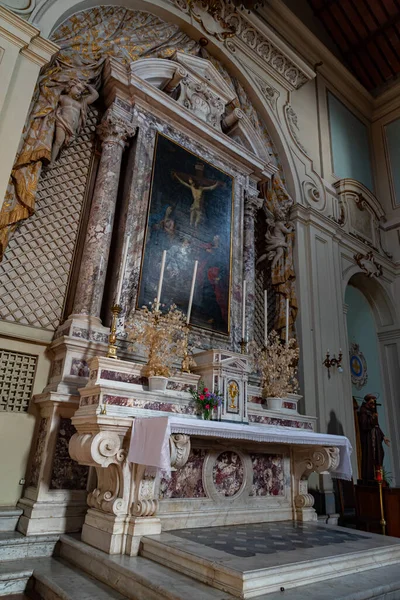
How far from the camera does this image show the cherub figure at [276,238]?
23.1ft

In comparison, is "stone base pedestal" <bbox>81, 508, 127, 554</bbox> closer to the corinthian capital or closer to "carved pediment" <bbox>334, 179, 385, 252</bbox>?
the corinthian capital

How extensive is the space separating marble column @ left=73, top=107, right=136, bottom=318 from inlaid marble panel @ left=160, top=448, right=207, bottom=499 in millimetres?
1765

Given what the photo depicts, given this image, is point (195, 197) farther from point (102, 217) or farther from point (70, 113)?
point (70, 113)

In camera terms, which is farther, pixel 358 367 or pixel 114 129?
pixel 358 367

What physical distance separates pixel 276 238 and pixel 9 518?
17.6ft

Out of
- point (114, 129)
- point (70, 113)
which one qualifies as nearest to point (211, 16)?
point (114, 129)

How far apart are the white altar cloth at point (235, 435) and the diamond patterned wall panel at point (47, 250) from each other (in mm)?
1970

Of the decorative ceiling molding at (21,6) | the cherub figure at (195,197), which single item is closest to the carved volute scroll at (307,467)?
the cherub figure at (195,197)

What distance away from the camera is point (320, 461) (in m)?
4.34

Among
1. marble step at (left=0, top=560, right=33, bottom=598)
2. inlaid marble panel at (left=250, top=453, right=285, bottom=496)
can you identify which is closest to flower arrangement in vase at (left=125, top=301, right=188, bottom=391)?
inlaid marble panel at (left=250, top=453, right=285, bottom=496)

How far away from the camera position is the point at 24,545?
3.19m

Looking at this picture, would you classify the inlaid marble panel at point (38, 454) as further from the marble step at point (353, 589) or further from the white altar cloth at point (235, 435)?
the marble step at point (353, 589)

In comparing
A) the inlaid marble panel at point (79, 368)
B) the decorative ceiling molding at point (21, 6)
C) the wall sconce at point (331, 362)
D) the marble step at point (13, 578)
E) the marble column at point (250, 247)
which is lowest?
the marble step at point (13, 578)

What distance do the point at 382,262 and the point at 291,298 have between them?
3.89 metres
